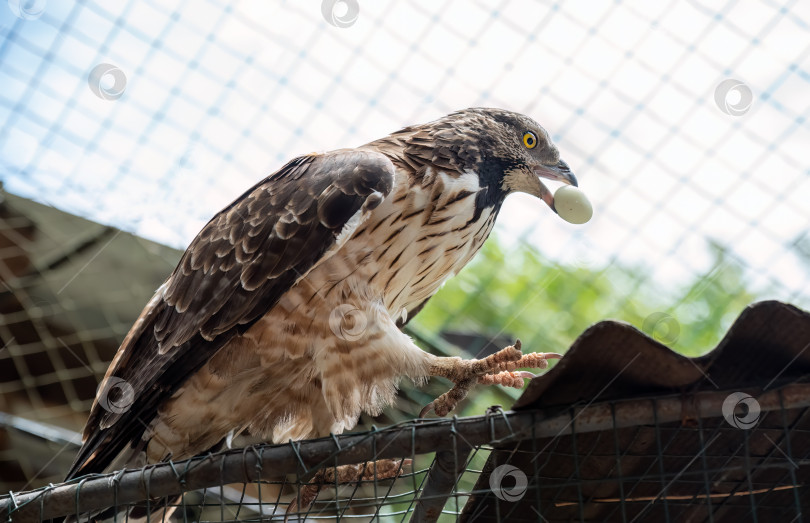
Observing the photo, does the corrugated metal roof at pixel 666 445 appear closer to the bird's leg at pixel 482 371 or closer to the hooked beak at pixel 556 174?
the bird's leg at pixel 482 371

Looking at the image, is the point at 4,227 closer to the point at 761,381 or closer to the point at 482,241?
the point at 482,241

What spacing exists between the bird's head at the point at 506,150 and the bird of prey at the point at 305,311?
0.01 meters

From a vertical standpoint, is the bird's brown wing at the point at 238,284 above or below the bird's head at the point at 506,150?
below

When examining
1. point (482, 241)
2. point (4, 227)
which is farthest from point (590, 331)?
point (4, 227)

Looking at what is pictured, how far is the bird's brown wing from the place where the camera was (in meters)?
2.69

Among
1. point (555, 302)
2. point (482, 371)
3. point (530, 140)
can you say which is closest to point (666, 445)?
point (482, 371)

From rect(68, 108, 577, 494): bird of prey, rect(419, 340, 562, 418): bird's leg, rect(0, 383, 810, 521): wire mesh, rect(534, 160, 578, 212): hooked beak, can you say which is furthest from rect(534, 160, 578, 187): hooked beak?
rect(0, 383, 810, 521): wire mesh

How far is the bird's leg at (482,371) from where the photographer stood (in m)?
2.51

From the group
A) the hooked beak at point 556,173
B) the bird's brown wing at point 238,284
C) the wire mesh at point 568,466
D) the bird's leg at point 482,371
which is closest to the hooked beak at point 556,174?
the hooked beak at point 556,173

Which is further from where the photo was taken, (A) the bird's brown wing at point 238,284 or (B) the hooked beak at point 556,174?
(B) the hooked beak at point 556,174

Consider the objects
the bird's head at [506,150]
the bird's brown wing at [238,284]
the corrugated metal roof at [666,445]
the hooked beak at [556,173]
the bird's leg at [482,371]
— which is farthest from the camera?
the hooked beak at [556,173]

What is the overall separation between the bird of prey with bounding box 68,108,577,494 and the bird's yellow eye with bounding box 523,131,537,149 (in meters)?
0.20

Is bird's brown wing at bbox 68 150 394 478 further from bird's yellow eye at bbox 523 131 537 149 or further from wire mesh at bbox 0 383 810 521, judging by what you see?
bird's yellow eye at bbox 523 131 537 149

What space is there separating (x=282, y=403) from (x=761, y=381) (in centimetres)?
175
